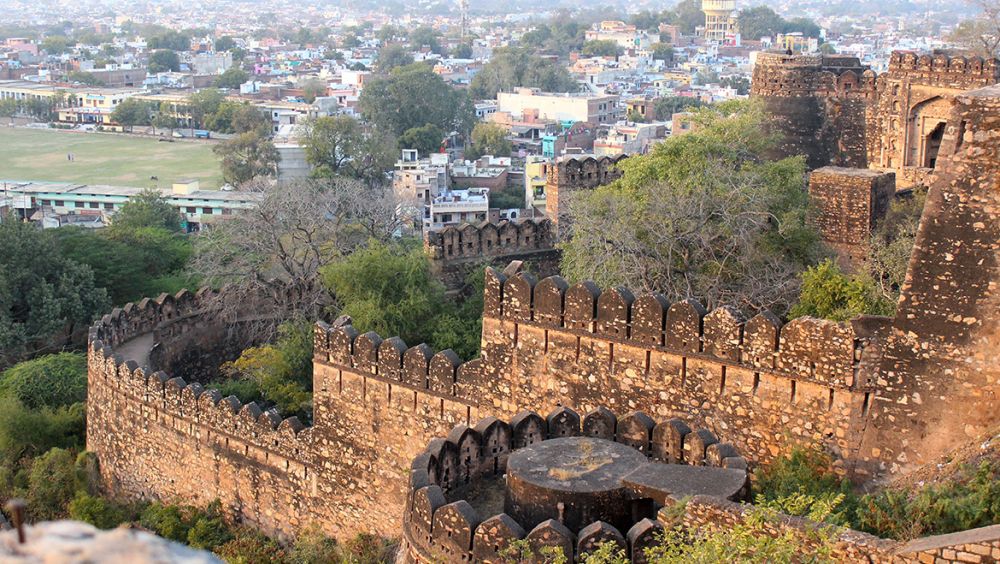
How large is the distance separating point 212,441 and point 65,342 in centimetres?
1088

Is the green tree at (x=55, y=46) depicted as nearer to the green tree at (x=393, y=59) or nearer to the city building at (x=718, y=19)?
the green tree at (x=393, y=59)

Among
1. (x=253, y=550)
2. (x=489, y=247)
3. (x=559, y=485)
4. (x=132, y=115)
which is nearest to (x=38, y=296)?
(x=489, y=247)

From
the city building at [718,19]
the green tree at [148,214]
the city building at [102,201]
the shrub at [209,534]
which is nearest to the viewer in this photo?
the shrub at [209,534]

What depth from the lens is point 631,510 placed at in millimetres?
9281

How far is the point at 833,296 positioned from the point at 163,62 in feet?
466

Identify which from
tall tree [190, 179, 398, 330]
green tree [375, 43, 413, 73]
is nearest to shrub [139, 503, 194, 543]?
tall tree [190, 179, 398, 330]

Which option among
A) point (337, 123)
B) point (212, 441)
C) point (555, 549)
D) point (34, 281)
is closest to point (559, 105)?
point (337, 123)

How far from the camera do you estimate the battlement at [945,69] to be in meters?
21.4

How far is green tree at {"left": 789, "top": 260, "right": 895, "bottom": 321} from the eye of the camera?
42.8 ft

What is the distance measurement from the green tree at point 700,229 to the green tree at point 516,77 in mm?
95217

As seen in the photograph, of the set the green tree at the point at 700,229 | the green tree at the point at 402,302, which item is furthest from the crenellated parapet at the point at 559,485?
the green tree at the point at 402,302

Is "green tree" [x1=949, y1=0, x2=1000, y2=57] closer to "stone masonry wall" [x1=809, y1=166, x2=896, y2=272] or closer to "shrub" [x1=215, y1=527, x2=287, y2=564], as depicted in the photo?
"stone masonry wall" [x1=809, y1=166, x2=896, y2=272]

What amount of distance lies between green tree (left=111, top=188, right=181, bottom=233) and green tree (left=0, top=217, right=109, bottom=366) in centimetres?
1249

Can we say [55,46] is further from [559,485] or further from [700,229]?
[559,485]
